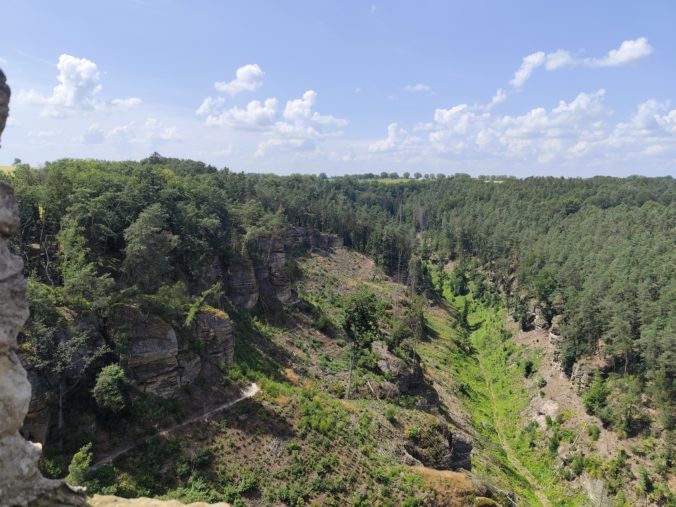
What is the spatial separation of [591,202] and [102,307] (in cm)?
15844

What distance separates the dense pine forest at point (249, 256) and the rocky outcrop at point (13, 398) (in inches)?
644

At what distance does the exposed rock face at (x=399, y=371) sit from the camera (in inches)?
2331

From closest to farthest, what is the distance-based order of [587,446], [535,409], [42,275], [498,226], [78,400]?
1. [78,400]
2. [42,275]
3. [587,446]
4. [535,409]
5. [498,226]

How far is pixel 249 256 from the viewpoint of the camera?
6956cm

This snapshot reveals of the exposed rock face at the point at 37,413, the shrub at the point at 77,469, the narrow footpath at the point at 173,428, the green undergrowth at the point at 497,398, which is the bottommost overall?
the green undergrowth at the point at 497,398

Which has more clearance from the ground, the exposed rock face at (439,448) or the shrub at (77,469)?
the shrub at (77,469)

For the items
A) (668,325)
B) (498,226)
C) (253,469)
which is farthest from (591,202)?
(253,469)

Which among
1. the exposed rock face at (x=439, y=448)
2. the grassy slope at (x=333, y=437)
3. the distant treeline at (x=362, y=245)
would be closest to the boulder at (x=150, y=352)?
the distant treeline at (x=362, y=245)

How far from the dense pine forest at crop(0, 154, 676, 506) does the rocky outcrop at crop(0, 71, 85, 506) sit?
53.7ft

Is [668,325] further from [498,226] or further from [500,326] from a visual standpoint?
[498,226]

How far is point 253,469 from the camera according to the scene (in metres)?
33.2

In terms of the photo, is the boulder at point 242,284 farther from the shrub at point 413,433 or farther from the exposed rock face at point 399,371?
the shrub at point 413,433

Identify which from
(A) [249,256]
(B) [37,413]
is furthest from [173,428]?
(A) [249,256]

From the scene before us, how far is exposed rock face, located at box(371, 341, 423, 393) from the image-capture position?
59.2 meters
